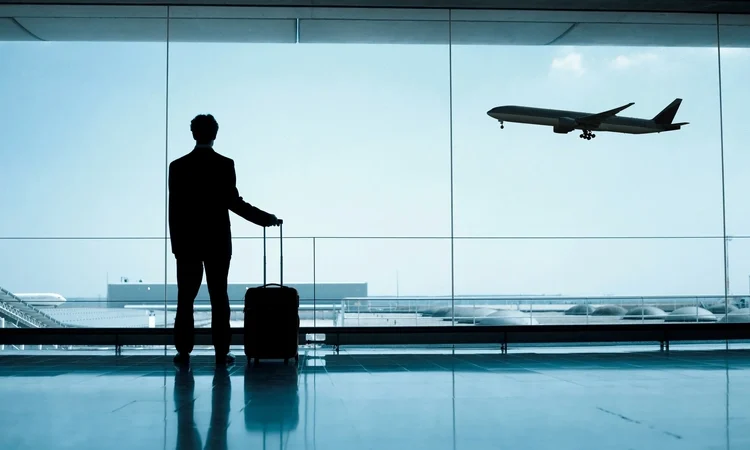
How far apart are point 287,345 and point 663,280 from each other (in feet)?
10.6

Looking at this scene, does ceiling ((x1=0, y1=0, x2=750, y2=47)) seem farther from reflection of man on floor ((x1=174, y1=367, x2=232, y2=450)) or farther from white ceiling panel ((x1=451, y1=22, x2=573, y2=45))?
reflection of man on floor ((x1=174, y1=367, x2=232, y2=450))

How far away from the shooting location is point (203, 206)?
3.31 m

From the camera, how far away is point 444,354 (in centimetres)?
444

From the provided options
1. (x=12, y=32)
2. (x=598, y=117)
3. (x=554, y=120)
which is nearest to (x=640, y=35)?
(x=12, y=32)

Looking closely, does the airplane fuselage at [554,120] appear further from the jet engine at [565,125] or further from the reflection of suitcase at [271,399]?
the reflection of suitcase at [271,399]

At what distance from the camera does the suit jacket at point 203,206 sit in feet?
10.8

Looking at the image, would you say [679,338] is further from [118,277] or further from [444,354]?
[118,277]

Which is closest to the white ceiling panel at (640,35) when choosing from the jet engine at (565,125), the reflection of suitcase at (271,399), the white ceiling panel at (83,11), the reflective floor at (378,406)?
the reflective floor at (378,406)

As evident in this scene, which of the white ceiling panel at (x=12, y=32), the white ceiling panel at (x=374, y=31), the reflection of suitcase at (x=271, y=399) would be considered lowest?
the reflection of suitcase at (x=271, y=399)

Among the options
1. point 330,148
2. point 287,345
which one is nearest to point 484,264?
point 287,345

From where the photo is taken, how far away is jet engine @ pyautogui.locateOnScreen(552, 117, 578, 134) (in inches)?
490

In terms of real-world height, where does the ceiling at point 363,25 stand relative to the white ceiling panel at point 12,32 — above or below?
above

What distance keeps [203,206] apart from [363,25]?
2888 mm

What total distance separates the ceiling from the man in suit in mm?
2335
